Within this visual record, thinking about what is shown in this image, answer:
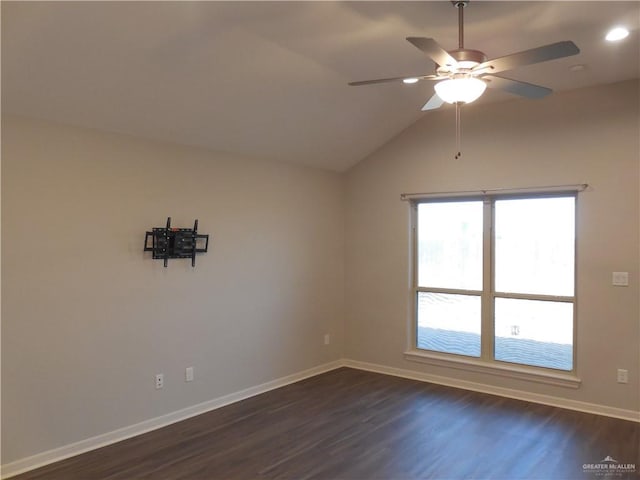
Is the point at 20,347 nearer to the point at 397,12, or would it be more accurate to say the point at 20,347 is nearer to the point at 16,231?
the point at 16,231

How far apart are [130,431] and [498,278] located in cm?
364

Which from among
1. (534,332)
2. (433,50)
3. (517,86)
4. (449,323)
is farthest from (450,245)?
(433,50)

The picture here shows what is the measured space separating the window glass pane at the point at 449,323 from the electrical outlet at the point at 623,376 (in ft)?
4.12

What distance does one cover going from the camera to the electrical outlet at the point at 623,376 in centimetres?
401

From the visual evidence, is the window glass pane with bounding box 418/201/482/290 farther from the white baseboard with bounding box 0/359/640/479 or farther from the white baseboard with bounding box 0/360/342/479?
the white baseboard with bounding box 0/360/342/479

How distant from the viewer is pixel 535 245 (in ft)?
15.0

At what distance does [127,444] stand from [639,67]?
16.0ft


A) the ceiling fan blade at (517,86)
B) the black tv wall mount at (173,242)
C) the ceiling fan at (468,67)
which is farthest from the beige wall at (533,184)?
the black tv wall mount at (173,242)

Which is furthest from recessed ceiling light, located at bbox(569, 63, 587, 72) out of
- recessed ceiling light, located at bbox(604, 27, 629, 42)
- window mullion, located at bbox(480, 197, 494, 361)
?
window mullion, located at bbox(480, 197, 494, 361)

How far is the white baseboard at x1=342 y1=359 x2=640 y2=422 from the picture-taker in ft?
13.3

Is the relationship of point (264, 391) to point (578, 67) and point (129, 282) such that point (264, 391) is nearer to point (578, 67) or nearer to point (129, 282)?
point (129, 282)

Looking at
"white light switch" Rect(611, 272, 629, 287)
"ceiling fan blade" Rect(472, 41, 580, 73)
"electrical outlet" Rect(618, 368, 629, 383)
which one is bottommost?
"electrical outlet" Rect(618, 368, 629, 383)

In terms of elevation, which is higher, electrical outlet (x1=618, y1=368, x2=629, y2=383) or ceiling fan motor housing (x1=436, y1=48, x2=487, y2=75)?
ceiling fan motor housing (x1=436, y1=48, x2=487, y2=75)

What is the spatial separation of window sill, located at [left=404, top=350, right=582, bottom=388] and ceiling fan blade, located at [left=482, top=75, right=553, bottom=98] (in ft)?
9.17
